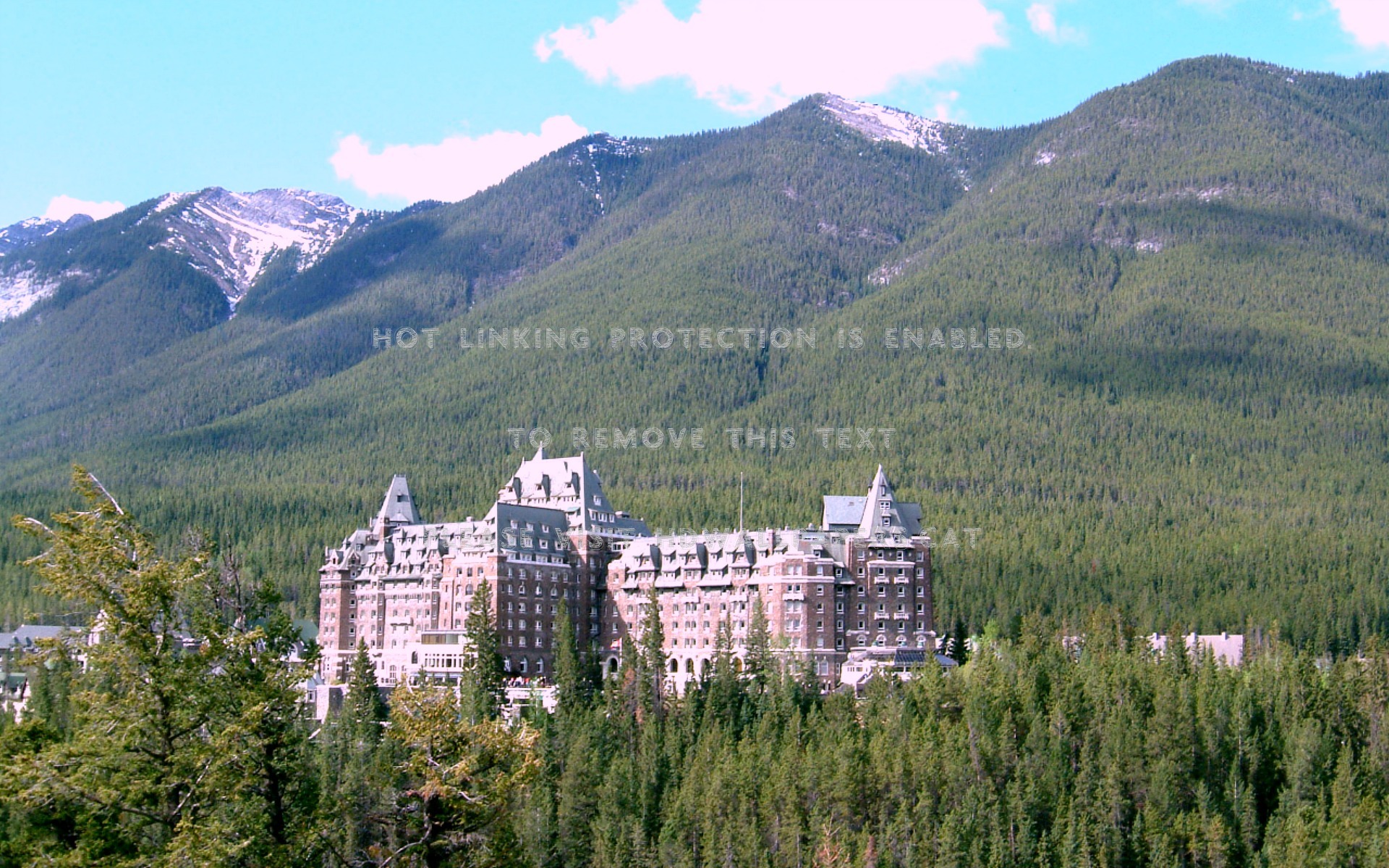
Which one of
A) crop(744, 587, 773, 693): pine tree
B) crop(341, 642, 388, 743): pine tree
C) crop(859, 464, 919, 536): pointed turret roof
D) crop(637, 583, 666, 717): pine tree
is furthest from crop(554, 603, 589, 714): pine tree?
crop(859, 464, 919, 536): pointed turret roof

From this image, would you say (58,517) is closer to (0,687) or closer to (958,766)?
(958,766)

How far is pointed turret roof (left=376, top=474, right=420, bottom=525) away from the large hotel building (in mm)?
2617

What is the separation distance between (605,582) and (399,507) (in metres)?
26.0

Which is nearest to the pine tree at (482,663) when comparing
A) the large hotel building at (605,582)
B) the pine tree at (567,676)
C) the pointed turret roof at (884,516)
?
the pine tree at (567,676)

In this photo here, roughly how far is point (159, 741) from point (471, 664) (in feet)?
311

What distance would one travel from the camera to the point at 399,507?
531ft

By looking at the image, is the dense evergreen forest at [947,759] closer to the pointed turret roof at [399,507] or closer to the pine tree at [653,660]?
the pine tree at [653,660]

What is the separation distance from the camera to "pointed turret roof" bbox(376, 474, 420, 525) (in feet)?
528

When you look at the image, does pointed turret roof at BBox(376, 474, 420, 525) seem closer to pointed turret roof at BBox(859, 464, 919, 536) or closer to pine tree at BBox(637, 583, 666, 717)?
pine tree at BBox(637, 583, 666, 717)

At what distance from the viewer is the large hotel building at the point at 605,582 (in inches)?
5207

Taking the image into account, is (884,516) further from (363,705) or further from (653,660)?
(363,705)

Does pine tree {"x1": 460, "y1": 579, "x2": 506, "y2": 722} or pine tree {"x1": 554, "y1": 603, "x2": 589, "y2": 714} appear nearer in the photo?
pine tree {"x1": 460, "y1": 579, "x2": 506, "y2": 722}

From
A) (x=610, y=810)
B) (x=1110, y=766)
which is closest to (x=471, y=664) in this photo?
(x=610, y=810)

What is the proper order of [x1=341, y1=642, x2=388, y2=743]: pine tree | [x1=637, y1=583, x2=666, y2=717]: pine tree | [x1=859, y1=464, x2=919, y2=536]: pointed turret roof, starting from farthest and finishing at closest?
1. [x1=859, y1=464, x2=919, y2=536]: pointed turret roof
2. [x1=637, y1=583, x2=666, y2=717]: pine tree
3. [x1=341, y1=642, x2=388, y2=743]: pine tree
